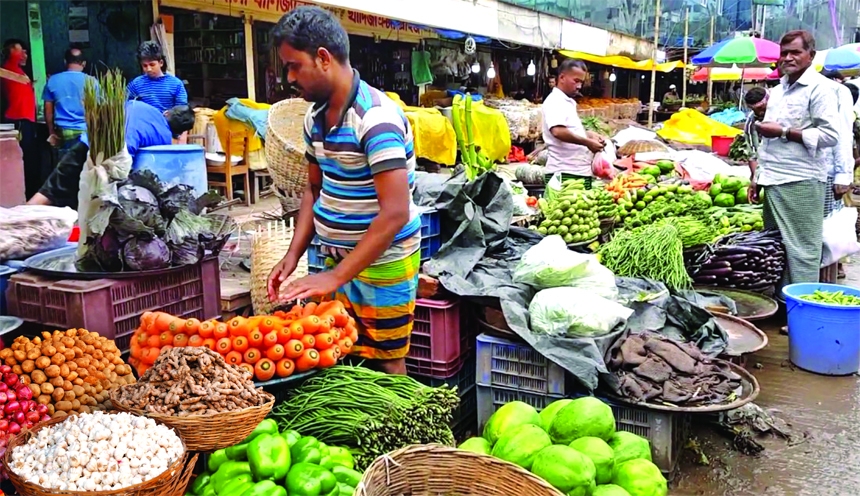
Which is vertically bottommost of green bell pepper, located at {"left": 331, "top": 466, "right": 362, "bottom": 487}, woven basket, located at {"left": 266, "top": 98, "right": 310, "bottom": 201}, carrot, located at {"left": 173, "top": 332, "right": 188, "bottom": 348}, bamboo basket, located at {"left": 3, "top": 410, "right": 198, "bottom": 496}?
green bell pepper, located at {"left": 331, "top": 466, "right": 362, "bottom": 487}

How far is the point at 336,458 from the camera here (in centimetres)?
246

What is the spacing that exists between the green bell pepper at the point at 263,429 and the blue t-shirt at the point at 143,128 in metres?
2.58

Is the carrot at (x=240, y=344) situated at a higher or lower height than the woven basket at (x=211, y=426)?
higher

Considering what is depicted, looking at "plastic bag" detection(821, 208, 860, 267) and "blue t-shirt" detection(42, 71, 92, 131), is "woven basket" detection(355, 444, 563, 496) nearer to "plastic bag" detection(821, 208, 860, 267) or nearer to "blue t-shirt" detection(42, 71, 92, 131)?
"plastic bag" detection(821, 208, 860, 267)

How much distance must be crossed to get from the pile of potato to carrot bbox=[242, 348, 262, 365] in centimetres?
48

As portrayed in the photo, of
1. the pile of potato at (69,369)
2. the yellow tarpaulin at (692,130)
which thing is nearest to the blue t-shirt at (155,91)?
the pile of potato at (69,369)

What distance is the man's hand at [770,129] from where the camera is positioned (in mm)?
4984

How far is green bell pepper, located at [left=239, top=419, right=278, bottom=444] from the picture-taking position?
8.07 feet

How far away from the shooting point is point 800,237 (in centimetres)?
532

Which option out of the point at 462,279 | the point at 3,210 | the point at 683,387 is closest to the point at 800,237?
the point at 683,387

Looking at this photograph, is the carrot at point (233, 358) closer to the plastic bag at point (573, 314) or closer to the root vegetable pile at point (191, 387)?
the root vegetable pile at point (191, 387)

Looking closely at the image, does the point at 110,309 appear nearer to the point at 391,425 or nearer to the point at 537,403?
the point at 391,425

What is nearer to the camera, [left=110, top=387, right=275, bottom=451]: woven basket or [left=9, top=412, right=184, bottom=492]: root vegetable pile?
[left=9, top=412, right=184, bottom=492]: root vegetable pile

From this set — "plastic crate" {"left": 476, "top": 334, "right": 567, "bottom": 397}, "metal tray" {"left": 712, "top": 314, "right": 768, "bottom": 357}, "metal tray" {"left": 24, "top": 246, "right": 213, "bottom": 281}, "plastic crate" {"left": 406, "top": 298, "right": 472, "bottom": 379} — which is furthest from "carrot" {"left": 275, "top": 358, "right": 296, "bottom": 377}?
"metal tray" {"left": 712, "top": 314, "right": 768, "bottom": 357}
